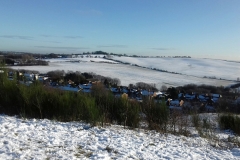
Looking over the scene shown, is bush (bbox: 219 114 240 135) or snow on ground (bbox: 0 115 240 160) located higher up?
snow on ground (bbox: 0 115 240 160)

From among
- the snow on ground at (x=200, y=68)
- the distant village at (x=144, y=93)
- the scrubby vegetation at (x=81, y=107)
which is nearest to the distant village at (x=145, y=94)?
the distant village at (x=144, y=93)

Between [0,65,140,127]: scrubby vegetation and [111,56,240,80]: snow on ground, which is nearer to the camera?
[0,65,140,127]: scrubby vegetation

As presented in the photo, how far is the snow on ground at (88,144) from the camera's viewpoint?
4.69 meters

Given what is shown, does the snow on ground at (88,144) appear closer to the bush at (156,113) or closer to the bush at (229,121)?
the bush at (156,113)

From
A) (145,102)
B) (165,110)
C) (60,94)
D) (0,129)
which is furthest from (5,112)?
(165,110)

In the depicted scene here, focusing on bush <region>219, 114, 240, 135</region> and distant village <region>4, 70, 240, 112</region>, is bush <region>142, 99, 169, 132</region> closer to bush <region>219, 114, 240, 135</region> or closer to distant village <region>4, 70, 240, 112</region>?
distant village <region>4, 70, 240, 112</region>

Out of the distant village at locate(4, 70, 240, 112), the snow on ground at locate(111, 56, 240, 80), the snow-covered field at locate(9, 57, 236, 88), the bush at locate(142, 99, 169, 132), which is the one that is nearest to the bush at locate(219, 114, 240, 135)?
the distant village at locate(4, 70, 240, 112)

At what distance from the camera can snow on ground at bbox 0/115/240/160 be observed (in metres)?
4.69

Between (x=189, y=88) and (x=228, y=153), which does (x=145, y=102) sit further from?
(x=189, y=88)

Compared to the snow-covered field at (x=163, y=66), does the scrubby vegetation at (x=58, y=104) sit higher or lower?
higher

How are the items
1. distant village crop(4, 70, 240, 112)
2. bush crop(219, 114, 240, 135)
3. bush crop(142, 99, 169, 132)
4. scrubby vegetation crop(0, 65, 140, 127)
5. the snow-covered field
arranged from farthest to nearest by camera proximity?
the snow-covered field < bush crop(219, 114, 240, 135) < distant village crop(4, 70, 240, 112) < bush crop(142, 99, 169, 132) < scrubby vegetation crop(0, 65, 140, 127)

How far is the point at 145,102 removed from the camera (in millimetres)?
8500

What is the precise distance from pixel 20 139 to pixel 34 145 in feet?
1.57

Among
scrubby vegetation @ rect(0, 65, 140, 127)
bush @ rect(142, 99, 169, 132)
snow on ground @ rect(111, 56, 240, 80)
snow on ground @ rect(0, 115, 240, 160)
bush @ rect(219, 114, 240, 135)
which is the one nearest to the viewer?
snow on ground @ rect(0, 115, 240, 160)
